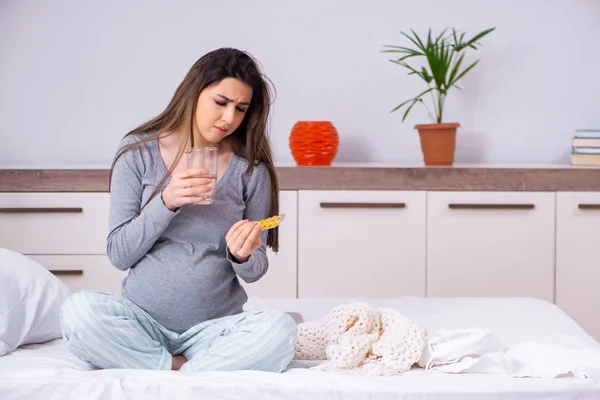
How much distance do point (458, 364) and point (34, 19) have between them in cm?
277

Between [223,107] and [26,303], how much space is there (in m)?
0.69

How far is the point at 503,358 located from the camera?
181cm

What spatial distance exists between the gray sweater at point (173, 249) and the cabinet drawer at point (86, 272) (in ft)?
4.21

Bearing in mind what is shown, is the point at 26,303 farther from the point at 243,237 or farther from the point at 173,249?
the point at 243,237

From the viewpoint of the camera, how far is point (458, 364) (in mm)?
1789

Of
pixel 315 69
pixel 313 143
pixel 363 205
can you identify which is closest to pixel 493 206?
pixel 363 205

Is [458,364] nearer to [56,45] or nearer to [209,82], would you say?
[209,82]

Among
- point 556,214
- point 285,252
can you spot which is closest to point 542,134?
point 556,214

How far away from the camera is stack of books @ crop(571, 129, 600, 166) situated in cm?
341

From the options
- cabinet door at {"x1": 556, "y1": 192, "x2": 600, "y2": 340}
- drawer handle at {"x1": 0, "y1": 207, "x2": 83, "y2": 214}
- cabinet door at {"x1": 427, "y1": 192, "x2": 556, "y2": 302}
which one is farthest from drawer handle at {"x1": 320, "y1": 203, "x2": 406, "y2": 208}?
drawer handle at {"x1": 0, "y1": 207, "x2": 83, "y2": 214}

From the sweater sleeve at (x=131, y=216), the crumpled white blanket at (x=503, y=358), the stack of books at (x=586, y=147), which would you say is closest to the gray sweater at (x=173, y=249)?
the sweater sleeve at (x=131, y=216)

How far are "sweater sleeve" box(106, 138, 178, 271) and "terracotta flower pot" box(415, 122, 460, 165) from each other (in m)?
1.68

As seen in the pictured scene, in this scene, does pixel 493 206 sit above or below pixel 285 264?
above

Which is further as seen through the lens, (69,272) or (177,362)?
(69,272)
